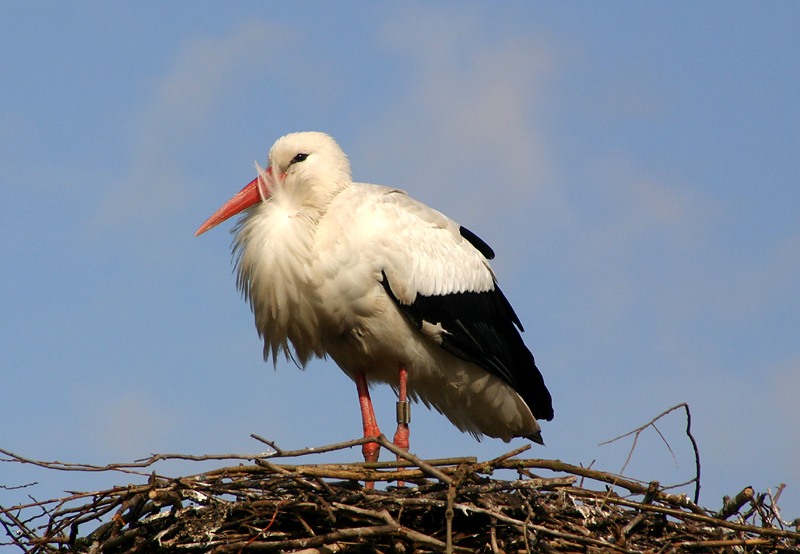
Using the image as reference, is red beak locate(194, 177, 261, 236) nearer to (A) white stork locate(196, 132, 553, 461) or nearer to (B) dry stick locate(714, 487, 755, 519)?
(A) white stork locate(196, 132, 553, 461)

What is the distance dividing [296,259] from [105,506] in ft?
4.86

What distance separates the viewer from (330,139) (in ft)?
17.8

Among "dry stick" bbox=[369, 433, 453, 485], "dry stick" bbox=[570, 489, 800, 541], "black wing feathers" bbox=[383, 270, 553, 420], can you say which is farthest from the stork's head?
"dry stick" bbox=[570, 489, 800, 541]

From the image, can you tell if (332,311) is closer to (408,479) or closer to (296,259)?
(296,259)

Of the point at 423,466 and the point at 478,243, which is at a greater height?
the point at 478,243

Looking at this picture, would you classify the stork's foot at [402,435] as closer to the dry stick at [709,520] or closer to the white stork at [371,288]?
the white stork at [371,288]

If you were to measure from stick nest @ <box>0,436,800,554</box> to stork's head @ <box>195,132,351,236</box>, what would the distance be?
1.64m

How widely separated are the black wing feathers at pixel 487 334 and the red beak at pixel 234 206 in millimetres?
910

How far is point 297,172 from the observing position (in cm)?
521

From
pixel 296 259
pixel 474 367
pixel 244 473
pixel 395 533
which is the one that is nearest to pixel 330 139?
pixel 296 259

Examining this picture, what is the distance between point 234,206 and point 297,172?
396mm

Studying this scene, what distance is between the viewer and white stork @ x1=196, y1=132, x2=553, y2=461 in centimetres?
486

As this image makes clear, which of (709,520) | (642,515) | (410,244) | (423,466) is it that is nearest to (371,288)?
→ (410,244)

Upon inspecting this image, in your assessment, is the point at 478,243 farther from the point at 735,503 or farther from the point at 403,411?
the point at 735,503
